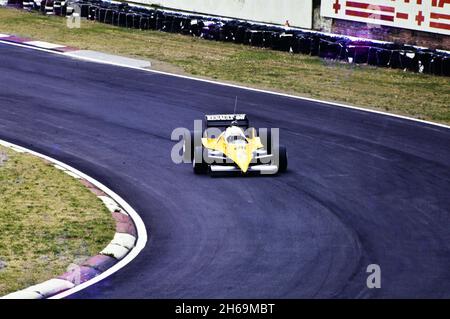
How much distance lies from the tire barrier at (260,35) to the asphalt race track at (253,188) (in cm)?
585

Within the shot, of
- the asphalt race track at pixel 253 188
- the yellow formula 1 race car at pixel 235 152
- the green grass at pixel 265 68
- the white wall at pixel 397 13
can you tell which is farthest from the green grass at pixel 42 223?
the white wall at pixel 397 13

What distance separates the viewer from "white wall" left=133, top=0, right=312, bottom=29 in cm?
3766

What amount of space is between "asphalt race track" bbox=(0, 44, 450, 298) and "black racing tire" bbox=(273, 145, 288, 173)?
23 centimetres

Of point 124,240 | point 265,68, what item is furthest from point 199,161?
point 265,68

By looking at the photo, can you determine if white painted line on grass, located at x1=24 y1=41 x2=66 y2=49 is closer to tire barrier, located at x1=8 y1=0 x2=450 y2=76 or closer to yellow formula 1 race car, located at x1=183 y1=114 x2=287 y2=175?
tire barrier, located at x1=8 y1=0 x2=450 y2=76

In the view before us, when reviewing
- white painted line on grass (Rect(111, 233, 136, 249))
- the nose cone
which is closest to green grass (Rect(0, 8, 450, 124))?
the nose cone

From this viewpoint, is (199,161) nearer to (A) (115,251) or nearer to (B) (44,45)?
(A) (115,251)

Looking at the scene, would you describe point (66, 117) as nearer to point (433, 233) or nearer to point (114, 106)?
point (114, 106)

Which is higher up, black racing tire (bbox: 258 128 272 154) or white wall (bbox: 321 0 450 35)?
white wall (bbox: 321 0 450 35)

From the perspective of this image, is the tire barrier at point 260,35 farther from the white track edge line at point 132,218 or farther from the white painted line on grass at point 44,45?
the white track edge line at point 132,218

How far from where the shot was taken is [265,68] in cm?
3259

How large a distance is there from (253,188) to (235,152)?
1.14 m

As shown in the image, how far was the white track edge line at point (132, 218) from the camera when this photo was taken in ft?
49.3
